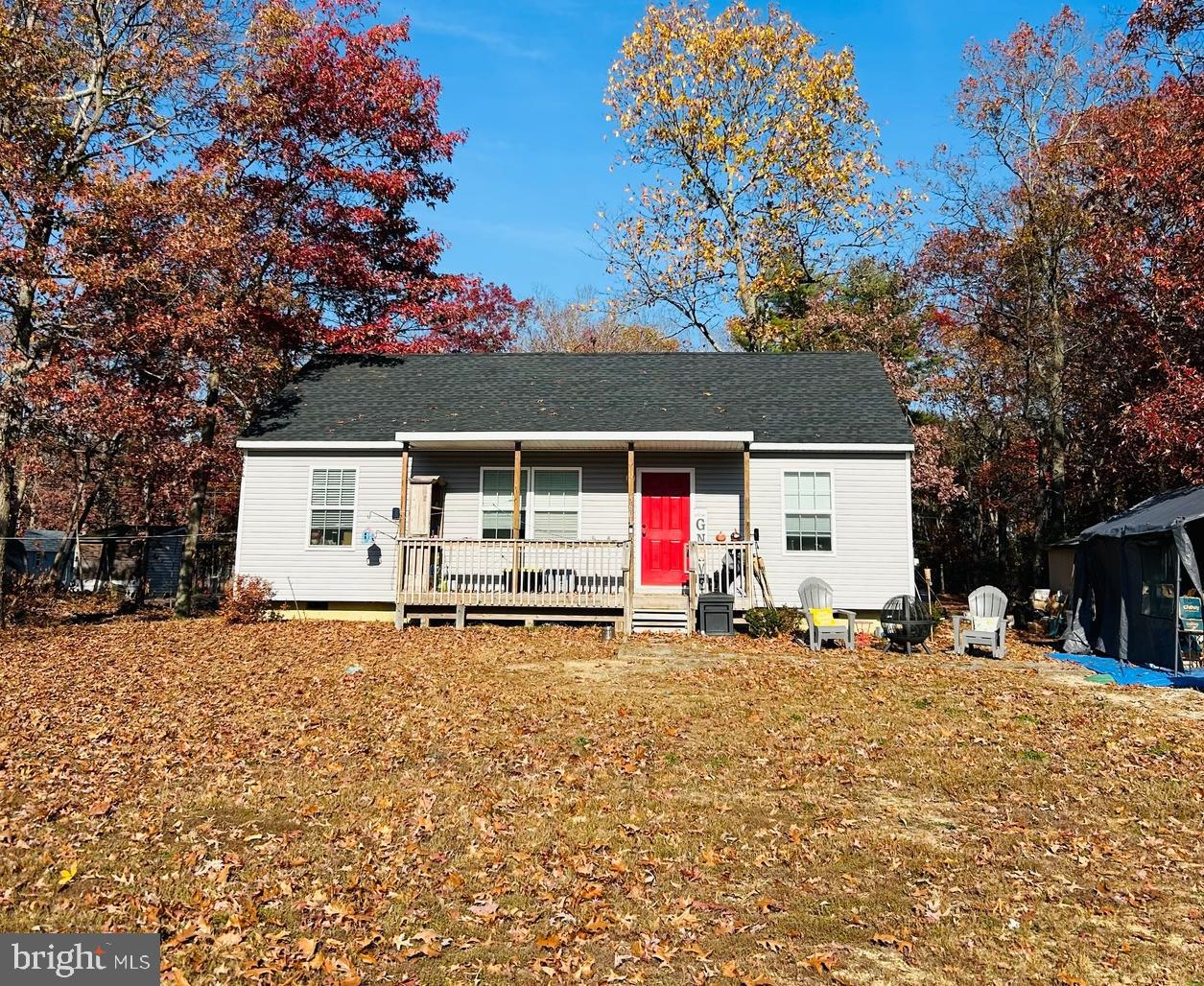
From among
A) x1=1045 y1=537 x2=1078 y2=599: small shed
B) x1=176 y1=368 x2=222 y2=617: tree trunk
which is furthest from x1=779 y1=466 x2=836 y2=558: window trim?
x1=176 y1=368 x2=222 y2=617: tree trunk

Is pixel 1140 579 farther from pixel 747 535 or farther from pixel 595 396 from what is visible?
pixel 595 396

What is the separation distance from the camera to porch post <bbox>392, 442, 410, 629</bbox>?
1415cm

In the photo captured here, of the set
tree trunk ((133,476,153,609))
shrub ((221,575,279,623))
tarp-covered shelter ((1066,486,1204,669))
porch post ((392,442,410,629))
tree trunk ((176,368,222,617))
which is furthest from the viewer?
tree trunk ((133,476,153,609))

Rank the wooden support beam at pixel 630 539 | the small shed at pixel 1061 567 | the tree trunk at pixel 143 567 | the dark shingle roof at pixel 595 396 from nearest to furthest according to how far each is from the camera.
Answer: the wooden support beam at pixel 630 539
the dark shingle roof at pixel 595 396
the small shed at pixel 1061 567
the tree trunk at pixel 143 567

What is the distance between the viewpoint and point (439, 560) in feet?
47.6

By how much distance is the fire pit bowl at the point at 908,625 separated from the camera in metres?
12.3

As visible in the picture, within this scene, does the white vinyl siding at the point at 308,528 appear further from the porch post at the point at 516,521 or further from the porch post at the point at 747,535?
the porch post at the point at 747,535

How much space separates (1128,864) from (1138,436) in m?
13.0

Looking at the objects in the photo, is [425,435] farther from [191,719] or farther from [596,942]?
[596,942]

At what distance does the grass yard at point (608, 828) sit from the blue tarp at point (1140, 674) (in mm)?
861

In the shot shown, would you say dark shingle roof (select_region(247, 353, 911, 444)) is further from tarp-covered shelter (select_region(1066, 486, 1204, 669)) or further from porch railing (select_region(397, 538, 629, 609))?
tarp-covered shelter (select_region(1066, 486, 1204, 669))

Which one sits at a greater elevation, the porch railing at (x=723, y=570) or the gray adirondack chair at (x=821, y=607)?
the porch railing at (x=723, y=570)

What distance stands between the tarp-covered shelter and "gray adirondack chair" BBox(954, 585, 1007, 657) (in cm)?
119

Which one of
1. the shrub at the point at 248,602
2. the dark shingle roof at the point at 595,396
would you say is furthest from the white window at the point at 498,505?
the shrub at the point at 248,602
